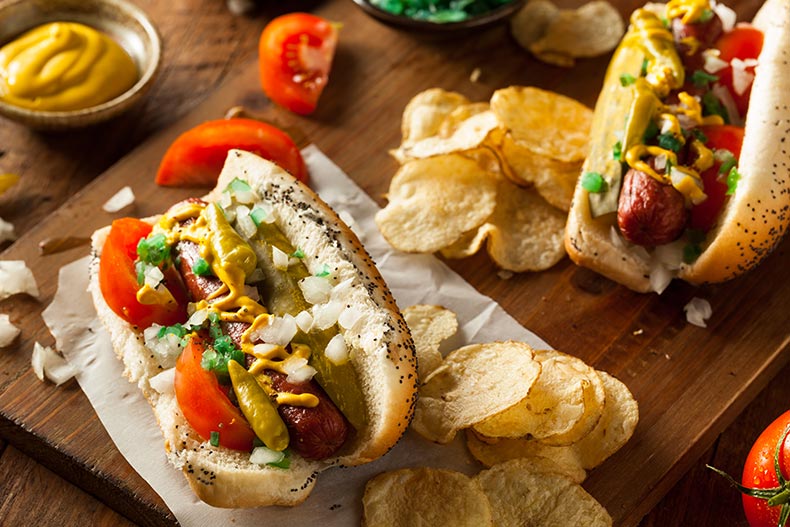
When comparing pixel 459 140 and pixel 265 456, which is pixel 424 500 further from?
pixel 459 140

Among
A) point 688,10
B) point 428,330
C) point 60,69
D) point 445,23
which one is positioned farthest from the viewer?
point 445,23

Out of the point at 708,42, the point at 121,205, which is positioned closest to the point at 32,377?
the point at 121,205

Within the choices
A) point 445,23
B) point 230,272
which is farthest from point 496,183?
point 230,272

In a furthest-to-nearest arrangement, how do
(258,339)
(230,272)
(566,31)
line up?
(566,31) → (230,272) → (258,339)

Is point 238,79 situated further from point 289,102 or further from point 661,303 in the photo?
point 661,303

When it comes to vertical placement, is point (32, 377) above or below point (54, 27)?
below

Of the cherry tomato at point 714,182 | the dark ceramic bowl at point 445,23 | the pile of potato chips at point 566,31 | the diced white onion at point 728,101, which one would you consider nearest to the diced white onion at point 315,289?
the cherry tomato at point 714,182

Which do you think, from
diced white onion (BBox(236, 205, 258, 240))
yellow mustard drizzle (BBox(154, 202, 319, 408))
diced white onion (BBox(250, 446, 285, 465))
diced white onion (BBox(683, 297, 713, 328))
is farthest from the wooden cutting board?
diced white onion (BBox(236, 205, 258, 240))
